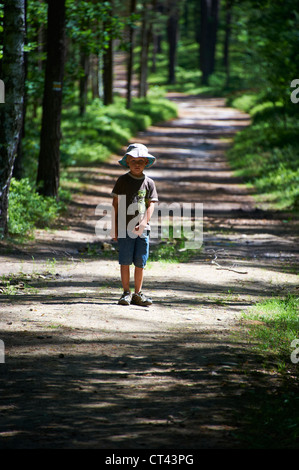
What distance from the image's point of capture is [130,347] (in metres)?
6.13

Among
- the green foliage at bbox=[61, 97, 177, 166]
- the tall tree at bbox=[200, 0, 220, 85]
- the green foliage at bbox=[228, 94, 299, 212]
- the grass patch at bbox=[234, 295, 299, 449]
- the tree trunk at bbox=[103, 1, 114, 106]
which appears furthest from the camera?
the tall tree at bbox=[200, 0, 220, 85]

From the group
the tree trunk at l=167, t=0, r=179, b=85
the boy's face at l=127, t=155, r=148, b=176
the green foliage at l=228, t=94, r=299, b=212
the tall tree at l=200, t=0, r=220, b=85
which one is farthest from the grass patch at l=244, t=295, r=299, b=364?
the tall tree at l=200, t=0, r=220, b=85

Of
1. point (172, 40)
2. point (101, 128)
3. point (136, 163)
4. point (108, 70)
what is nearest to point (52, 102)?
point (136, 163)

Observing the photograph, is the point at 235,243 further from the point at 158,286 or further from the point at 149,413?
the point at 149,413

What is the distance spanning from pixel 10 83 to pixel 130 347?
6.22 meters

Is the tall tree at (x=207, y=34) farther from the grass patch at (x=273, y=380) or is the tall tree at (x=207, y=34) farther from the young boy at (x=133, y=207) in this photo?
the grass patch at (x=273, y=380)

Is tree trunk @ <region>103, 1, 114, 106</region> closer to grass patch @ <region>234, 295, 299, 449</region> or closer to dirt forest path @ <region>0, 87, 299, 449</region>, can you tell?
dirt forest path @ <region>0, 87, 299, 449</region>

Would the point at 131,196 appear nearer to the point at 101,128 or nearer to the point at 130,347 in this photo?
the point at 130,347

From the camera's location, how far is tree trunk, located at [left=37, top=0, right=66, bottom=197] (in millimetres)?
14727

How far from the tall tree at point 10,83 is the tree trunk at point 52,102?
4216 mm

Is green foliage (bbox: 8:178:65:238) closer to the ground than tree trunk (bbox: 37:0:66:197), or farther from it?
closer to the ground

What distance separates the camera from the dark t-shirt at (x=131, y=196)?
743 centimetres

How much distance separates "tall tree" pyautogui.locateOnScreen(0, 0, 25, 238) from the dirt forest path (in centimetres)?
142

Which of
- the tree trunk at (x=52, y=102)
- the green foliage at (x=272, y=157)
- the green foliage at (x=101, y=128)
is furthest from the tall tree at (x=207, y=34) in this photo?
the tree trunk at (x=52, y=102)
